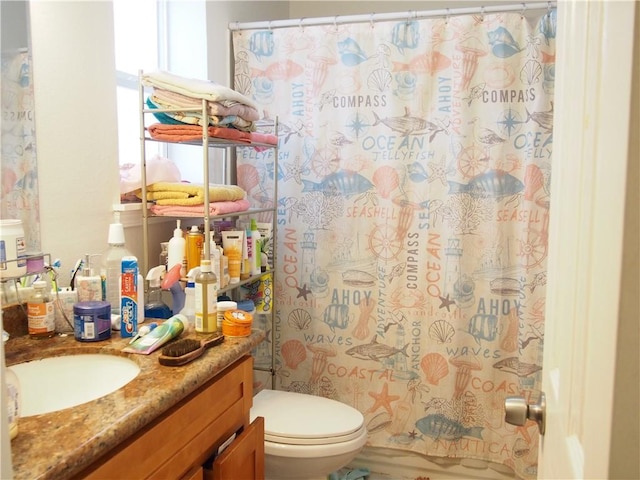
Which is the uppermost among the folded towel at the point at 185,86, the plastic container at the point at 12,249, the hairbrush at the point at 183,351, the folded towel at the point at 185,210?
the folded towel at the point at 185,86

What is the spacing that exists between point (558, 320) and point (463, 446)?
1.74m

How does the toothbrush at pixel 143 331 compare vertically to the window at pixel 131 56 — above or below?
below

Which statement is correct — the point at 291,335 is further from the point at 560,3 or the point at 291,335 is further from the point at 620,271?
the point at 620,271

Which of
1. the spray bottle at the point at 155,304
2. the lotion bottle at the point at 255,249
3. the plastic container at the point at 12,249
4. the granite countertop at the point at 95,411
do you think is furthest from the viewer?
the lotion bottle at the point at 255,249

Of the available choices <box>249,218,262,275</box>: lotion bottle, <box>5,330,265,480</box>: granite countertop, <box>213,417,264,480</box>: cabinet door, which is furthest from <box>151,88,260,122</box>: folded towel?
<box>213,417,264,480</box>: cabinet door

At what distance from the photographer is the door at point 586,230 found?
1.46 feet

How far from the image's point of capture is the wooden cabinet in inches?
38.6

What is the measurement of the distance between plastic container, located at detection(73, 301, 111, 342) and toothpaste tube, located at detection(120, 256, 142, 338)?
6 cm

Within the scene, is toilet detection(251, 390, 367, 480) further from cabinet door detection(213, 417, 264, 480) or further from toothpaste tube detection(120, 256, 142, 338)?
toothpaste tube detection(120, 256, 142, 338)

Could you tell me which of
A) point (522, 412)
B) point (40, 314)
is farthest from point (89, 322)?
point (522, 412)

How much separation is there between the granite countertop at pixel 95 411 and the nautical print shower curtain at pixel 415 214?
1.04 m

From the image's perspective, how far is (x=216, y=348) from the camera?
53.4 inches

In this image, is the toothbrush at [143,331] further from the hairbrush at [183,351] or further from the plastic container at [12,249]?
the plastic container at [12,249]

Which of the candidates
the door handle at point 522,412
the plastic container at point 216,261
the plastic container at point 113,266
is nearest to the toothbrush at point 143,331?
the plastic container at point 113,266
